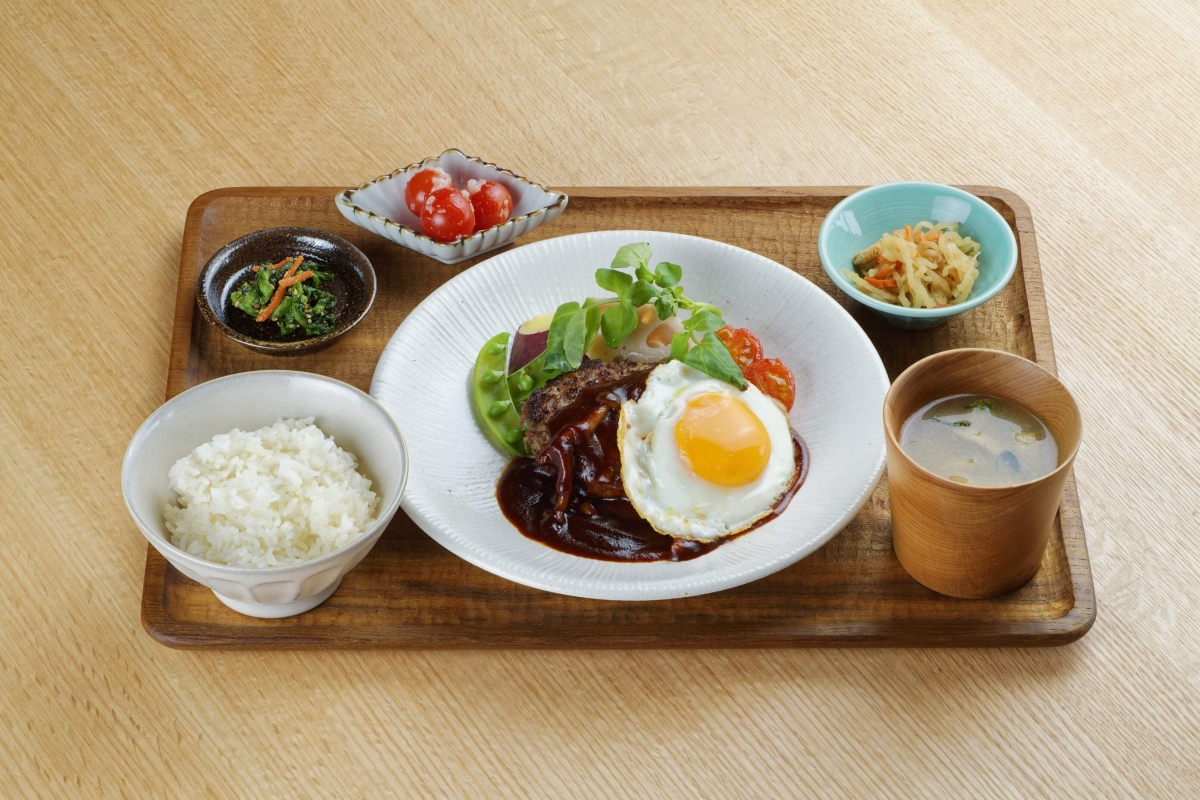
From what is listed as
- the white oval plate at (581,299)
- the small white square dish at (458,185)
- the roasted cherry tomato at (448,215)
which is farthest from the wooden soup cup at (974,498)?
the roasted cherry tomato at (448,215)

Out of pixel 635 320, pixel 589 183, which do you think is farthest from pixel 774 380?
pixel 589 183

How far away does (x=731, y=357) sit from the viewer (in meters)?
2.77

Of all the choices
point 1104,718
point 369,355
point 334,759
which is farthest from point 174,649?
point 1104,718

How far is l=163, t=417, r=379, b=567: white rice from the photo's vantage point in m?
2.43

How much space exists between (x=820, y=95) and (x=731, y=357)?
1581 millimetres

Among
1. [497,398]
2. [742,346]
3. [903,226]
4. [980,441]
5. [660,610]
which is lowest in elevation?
[660,610]

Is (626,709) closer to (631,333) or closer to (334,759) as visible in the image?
(334,759)

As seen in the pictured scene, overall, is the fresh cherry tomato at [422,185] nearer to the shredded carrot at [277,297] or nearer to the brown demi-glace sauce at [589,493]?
the shredded carrot at [277,297]

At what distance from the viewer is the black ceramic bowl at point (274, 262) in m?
3.00

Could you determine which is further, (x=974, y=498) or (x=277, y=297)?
(x=277, y=297)

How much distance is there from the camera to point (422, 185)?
322 centimetres

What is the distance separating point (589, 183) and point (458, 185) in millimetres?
494

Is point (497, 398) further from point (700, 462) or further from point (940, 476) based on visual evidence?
point (940, 476)

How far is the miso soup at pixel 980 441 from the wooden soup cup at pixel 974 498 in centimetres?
2
